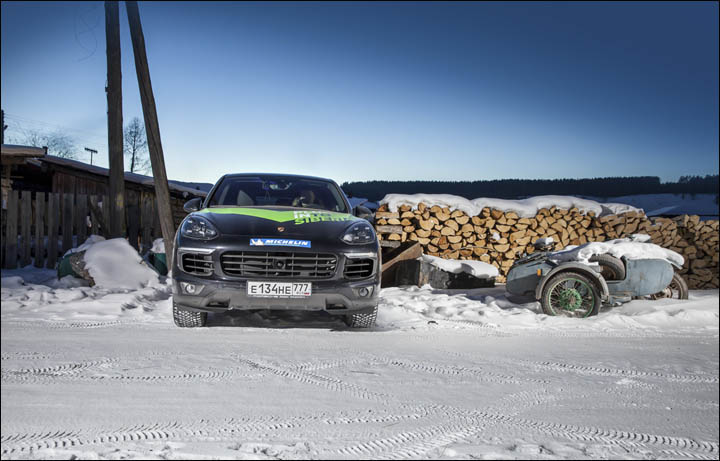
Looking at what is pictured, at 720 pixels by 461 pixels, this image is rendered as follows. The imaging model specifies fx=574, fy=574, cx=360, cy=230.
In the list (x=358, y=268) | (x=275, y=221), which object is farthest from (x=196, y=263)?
(x=358, y=268)

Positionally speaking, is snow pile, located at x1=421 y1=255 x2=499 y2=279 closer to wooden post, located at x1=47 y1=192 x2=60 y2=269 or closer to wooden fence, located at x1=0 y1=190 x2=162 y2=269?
wooden fence, located at x1=0 y1=190 x2=162 y2=269

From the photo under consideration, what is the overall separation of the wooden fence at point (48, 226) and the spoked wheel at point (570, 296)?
8.15 meters

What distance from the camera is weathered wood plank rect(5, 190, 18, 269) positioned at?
34.9 ft

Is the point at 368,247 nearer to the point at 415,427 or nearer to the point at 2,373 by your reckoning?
the point at 415,427

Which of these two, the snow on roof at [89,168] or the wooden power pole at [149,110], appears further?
the snow on roof at [89,168]

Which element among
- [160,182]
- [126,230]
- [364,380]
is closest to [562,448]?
[364,380]

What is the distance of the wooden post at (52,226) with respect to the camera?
10.9 m

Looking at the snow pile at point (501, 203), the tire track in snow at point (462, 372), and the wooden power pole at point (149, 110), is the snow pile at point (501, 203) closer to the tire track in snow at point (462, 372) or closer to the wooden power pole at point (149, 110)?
the wooden power pole at point (149, 110)

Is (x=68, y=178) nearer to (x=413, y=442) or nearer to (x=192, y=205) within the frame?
(x=192, y=205)

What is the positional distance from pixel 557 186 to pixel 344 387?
46200mm

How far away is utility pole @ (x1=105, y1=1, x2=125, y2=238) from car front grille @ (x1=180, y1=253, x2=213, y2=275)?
20.4 feet

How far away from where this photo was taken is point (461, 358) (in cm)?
448

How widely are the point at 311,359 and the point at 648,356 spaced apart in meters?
2.85

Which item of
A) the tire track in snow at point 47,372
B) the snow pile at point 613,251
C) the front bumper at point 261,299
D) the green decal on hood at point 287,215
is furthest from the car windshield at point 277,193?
the snow pile at point 613,251
